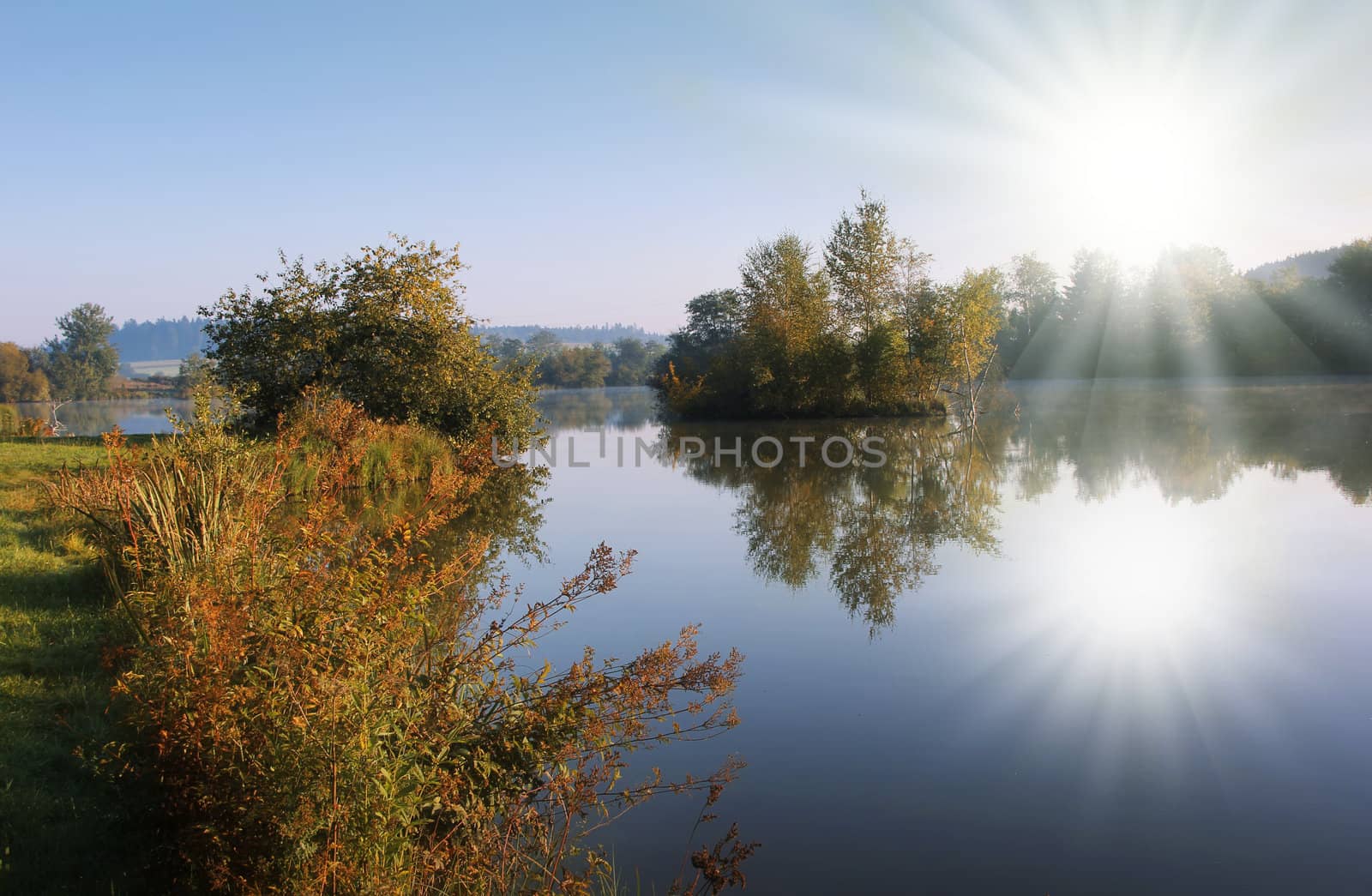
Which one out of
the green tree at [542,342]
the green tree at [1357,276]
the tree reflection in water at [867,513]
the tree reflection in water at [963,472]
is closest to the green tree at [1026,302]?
the green tree at [1357,276]

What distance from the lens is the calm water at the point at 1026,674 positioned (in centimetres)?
351

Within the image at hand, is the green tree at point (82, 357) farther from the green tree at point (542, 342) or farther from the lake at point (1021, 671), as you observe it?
the lake at point (1021, 671)

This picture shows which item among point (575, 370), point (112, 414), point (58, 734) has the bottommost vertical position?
point (58, 734)

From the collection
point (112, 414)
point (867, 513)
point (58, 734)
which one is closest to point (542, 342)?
point (112, 414)

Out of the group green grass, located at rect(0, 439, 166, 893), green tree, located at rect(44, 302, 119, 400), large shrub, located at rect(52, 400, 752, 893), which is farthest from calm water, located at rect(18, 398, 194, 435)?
large shrub, located at rect(52, 400, 752, 893)

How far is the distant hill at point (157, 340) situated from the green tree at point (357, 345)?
104896 millimetres

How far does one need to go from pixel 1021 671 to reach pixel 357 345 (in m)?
15.2

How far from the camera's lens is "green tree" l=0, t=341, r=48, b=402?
2027 inches

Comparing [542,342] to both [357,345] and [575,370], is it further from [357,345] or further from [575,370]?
[357,345]

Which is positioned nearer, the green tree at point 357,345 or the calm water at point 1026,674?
the calm water at point 1026,674

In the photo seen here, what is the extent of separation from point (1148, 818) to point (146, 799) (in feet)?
13.2

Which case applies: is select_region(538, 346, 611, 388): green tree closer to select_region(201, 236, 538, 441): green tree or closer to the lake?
select_region(201, 236, 538, 441): green tree

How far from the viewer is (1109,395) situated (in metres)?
40.6

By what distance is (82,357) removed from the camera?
212ft
